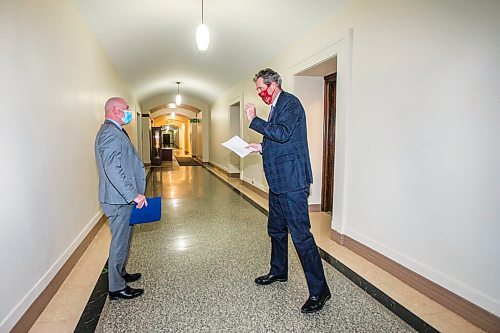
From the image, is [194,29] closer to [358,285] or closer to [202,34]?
[202,34]

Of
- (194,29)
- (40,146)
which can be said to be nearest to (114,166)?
(40,146)

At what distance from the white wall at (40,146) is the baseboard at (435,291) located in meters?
2.60

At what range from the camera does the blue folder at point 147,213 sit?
226 centimetres

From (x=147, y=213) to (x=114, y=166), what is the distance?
0.46 metres

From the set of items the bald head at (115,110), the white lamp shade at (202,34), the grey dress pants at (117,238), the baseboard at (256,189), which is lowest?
the baseboard at (256,189)

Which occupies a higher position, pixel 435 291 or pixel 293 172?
pixel 293 172

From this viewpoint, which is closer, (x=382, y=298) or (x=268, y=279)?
(x=382, y=298)

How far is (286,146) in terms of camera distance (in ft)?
6.72

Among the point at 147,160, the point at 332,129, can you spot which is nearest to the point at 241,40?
the point at 332,129

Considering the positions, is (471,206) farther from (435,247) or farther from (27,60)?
(27,60)

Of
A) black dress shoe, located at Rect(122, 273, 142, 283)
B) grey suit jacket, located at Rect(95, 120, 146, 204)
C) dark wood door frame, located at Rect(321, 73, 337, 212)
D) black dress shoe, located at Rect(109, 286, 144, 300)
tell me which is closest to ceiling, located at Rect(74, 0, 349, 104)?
dark wood door frame, located at Rect(321, 73, 337, 212)

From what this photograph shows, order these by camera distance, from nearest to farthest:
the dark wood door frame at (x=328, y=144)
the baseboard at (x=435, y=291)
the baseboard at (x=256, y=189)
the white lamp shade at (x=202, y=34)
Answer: the baseboard at (x=435, y=291), the white lamp shade at (x=202, y=34), the dark wood door frame at (x=328, y=144), the baseboard at (x=256, y=189)

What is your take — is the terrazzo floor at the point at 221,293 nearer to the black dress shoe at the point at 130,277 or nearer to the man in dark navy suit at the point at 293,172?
the black dress shoe at the point at 130,277

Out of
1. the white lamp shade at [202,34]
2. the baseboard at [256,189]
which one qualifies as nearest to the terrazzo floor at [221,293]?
the baseboard at [256,189]
